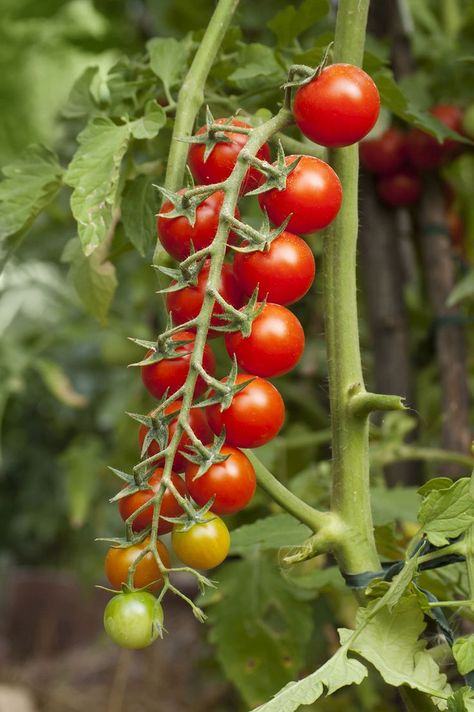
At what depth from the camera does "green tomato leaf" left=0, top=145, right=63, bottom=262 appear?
1.95ft

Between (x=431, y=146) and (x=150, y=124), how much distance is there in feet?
1.70

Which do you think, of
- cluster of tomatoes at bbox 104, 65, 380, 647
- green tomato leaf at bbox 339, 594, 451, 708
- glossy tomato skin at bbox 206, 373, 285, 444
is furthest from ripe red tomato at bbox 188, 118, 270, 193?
green tomato leaf at bbox 339, 594, 451, 708

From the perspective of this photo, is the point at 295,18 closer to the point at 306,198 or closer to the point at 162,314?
the point at 306,198

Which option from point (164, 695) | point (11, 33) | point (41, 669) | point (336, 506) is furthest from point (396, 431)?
point (41, 669)

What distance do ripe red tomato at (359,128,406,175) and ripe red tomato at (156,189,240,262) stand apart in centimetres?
56

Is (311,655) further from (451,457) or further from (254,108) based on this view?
(254,108)

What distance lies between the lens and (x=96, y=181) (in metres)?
0.52

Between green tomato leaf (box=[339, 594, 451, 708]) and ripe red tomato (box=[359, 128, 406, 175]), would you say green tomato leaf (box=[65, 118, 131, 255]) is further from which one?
ripe red tomato (box=[359, 128, 406, 175])

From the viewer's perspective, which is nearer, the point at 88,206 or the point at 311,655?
the point at 88,206

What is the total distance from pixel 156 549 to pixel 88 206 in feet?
0.66

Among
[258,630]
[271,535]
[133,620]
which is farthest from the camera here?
[258,630]

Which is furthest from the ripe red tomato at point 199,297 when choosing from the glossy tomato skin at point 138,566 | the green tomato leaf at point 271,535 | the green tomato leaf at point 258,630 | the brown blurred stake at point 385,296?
the brown blurred stake at point 385,296

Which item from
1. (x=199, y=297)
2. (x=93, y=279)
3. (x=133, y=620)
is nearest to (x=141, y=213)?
(x=93, y=279)

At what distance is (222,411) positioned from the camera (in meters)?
0.42
